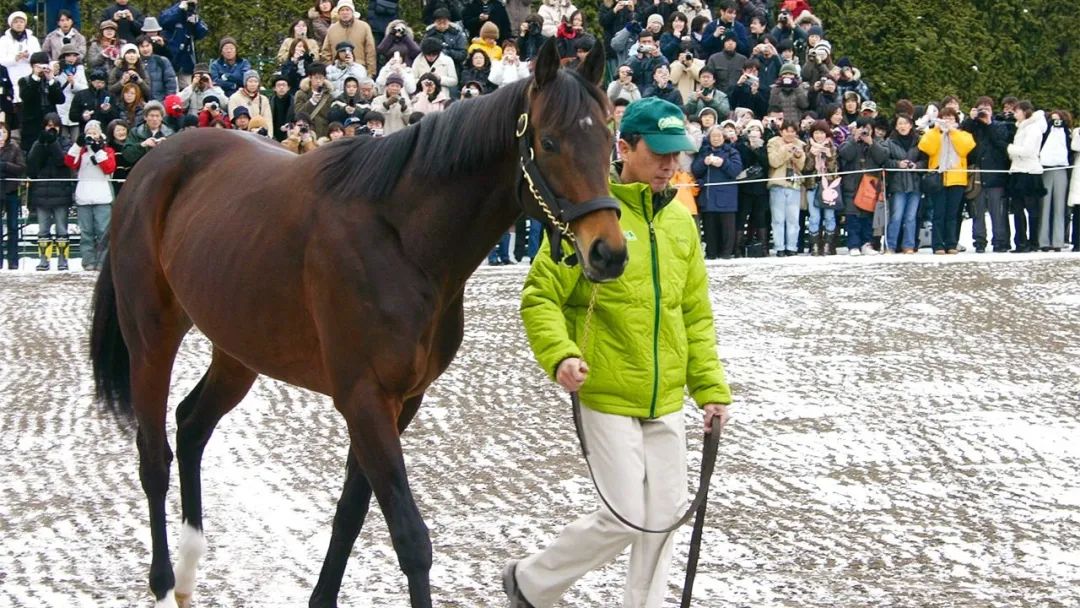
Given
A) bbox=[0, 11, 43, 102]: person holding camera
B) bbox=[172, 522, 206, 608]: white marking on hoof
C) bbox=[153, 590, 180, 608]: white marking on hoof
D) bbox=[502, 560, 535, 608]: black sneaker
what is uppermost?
bbox=[0, 11, 43, 102]: person holding camera

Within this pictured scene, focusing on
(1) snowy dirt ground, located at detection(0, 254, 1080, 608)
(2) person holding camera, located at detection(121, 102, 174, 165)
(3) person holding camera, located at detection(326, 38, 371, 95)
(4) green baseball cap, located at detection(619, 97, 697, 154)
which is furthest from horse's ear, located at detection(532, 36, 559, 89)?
(3) person holding camera, located at detection(326, 38, 371, 95)

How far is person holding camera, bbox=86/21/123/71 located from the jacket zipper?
14.9 m

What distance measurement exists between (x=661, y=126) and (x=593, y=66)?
268 millimetres

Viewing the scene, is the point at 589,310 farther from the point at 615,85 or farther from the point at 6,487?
the point at 615,85

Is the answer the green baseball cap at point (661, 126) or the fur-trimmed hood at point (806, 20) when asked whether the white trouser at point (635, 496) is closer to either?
the green baseball cap at point (661, 126)

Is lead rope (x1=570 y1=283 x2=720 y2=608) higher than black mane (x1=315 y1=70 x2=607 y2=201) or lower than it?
lower

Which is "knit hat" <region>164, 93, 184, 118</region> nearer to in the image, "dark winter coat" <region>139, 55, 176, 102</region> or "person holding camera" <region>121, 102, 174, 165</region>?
"person holding camera" <region>121, 102, 174, 165</region>

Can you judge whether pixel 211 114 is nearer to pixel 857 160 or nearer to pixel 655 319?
pixel 857 160

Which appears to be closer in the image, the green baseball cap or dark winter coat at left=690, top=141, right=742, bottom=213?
the green baseball cap

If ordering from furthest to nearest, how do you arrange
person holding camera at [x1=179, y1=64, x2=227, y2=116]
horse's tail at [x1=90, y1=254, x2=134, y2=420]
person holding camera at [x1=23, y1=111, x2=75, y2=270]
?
person holding camera at [x1=179, y1=64, x2=227, y2=116], person holding camera at [x1=23, y1=111, x2=75, y2=270], horse's tail at [x1=90, y1=254, x2=134, y2=420]

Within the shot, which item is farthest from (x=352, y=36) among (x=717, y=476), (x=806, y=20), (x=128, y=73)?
(x=717, y=476)

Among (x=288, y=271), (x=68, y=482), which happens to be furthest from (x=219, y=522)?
(x=288, y=271)

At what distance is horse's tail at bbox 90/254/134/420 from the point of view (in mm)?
6992

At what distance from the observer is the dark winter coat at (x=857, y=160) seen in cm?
1905
